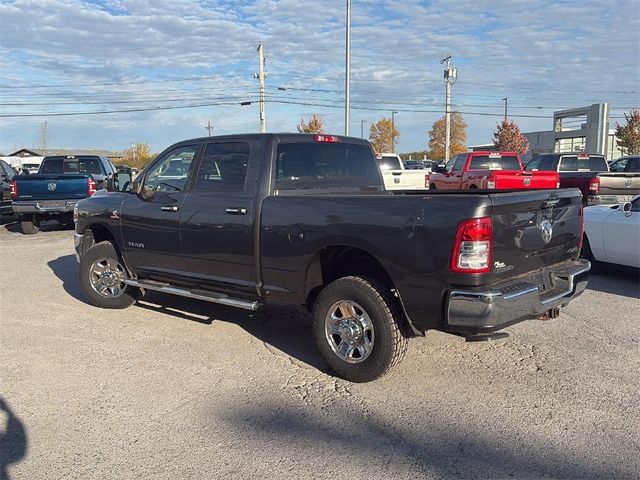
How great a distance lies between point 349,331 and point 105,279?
3540 mm

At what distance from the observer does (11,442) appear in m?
3.63

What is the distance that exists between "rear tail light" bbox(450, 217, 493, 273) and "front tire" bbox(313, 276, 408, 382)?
2.27 feet

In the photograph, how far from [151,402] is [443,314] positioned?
2207 mm

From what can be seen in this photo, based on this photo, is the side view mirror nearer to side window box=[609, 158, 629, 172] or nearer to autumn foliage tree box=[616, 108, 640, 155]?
side window box=[609, 158, 629, 172]

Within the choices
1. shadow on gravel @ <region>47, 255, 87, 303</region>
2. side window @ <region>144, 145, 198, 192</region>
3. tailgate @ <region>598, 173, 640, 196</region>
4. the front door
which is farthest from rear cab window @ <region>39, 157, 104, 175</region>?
tailgate @ <region>598, 173, 640, 196</region>

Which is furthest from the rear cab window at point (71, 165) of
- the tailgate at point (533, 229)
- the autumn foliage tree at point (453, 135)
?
the autumn foliage tree at point (453, 135)

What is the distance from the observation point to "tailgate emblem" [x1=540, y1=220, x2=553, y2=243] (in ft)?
14.8

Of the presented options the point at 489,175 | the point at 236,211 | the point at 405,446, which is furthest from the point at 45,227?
the point at 405,446

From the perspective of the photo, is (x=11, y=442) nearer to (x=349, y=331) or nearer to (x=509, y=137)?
(x=349, y=331)

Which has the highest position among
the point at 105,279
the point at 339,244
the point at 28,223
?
the point at 339,244

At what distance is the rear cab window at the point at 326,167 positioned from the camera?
5309mm

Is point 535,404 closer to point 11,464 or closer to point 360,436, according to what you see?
point 360,436

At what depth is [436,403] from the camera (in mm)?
4184

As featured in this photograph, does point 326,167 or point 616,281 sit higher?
point 326,167
